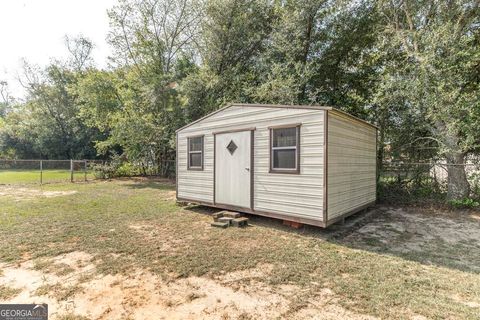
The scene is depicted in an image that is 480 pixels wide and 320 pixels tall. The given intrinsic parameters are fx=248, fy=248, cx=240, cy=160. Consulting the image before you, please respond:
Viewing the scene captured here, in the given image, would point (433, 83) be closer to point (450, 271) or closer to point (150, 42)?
point (450, 271)

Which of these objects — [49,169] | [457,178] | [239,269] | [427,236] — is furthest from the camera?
[49,169]

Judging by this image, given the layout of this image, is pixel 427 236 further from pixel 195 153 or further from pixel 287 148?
pixel 195 153

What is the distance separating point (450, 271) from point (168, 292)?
11.8 ft

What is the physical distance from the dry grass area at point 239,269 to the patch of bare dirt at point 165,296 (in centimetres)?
1

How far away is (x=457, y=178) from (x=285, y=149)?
219 inches

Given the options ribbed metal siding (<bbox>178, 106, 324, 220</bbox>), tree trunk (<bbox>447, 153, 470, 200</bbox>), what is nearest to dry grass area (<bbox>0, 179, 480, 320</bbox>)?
ribbed metal siding (<bbox>178, 106, 324, 220</bbox>)

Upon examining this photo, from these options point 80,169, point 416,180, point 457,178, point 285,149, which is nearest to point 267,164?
point 285,149

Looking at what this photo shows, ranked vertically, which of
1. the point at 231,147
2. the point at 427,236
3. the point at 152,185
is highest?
the point at 231,147

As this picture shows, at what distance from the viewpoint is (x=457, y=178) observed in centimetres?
700

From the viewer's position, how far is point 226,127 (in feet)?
20.4

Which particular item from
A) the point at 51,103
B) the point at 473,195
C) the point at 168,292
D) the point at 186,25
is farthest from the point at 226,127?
the point at 51,103

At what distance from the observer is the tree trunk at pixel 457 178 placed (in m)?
6.93

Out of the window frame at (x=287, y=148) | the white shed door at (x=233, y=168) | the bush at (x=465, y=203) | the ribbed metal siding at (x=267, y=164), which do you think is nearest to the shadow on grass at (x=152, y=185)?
the ribbed metal siding at (x=267, y=164)

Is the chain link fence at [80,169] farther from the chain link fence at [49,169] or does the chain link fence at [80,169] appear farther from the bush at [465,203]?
the bush at [465,203]
